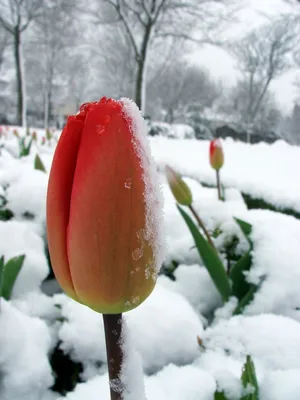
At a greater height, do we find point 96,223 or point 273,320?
point 96,223

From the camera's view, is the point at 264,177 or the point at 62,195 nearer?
the point at 62,195

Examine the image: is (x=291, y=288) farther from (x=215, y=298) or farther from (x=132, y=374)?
(x=132, y=374)

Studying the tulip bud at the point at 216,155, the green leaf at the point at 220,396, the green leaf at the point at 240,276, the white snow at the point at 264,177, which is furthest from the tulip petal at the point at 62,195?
the white snow at the point at 264,177

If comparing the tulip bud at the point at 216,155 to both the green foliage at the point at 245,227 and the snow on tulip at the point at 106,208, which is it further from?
the snow on tulip at the point at 106,208

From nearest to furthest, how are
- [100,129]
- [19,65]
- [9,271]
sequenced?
[100,129] < [9,271] < [19,65]

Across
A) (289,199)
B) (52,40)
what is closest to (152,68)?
(52,40)

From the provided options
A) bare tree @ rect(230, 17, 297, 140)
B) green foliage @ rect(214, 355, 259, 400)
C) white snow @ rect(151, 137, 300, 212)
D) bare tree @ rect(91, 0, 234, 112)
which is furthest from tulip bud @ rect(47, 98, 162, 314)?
bare tree @ rect(230, 17, 297, 140)

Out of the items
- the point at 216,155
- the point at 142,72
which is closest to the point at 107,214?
the point at 216,155

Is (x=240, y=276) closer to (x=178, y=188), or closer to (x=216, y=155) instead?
(x=178, y=188)
